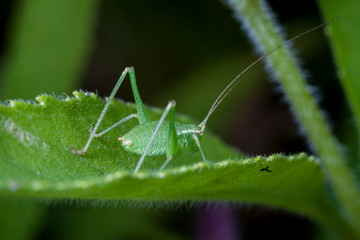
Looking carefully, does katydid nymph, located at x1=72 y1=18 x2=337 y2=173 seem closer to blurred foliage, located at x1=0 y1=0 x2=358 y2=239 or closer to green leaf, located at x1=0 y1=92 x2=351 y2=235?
green leaf, located at x1=0 y1=92 x2=351 y2=235

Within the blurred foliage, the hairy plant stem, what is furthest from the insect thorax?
the blurred foliage

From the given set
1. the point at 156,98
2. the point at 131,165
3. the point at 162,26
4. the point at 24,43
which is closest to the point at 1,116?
the point at 131,165

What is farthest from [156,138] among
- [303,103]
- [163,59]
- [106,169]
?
[163,59]

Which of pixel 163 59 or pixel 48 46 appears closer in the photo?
pixel 48 46

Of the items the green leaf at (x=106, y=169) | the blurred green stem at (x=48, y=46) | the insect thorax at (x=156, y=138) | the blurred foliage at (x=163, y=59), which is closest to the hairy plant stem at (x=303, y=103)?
the green leaf at (x=106, y=169)

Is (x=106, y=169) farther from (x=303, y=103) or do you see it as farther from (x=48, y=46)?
(x=48, y=46)

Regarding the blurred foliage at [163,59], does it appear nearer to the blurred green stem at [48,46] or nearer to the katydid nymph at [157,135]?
the blurred green stem at [48,46]
